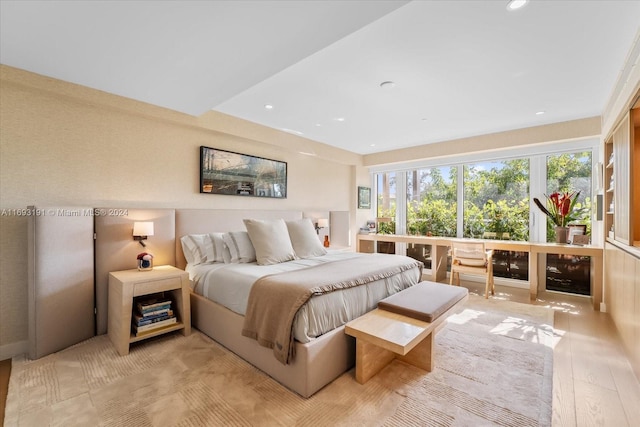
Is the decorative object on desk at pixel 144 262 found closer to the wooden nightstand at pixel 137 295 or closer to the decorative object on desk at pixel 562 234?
the wooden nightstand at pixel 137 295

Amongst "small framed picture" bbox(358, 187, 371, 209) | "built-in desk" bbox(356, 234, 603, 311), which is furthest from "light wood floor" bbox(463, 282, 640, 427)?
"small framed picture" bbox(358, 187, 371, 209)

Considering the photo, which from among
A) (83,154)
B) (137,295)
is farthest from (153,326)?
(83,154)

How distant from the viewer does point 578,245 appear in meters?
3.79

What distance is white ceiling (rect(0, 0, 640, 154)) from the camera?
65.5 inches

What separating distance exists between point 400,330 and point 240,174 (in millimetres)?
2965

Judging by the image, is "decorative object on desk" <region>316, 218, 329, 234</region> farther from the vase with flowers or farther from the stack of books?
the vase with flowers

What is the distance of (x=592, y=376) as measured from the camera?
6.88ft

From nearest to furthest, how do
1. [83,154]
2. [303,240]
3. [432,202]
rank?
[83,154] < [303,240] < [432,202]

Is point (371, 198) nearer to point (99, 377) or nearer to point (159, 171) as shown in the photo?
point (159, 171)

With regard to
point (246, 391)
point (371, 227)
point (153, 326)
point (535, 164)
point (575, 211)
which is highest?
point (535, 164)

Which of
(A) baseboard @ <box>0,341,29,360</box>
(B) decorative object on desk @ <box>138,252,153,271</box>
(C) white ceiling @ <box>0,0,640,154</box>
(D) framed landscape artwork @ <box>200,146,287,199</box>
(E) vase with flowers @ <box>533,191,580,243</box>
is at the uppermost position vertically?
(C) white ceiling @ <box>0,0,640,154</box>

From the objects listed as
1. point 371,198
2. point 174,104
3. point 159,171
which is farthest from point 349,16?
point 371,198

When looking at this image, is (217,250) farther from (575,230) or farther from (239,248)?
(575,230)

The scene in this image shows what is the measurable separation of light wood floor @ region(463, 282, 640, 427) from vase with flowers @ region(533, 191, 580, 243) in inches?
43.5
